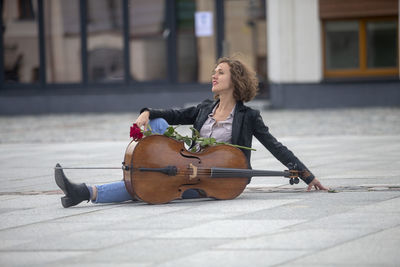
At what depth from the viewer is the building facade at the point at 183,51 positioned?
64.8ft

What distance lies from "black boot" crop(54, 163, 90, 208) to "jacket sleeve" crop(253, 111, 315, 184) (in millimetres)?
1458

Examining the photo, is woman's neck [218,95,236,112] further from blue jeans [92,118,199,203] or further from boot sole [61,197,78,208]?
boot sole [61,197,78,208]

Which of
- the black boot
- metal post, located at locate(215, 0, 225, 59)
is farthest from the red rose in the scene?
metal post, located at locate(215, 0, 225, 59)

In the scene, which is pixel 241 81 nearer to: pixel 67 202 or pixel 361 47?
pixel 67 202

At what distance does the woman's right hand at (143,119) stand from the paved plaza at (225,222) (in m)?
0.61

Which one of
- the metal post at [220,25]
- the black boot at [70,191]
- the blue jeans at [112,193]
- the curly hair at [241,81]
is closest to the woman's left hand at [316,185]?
the curly hair at [241,81]

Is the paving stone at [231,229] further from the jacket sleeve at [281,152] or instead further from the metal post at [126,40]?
the metal post at [126,40]

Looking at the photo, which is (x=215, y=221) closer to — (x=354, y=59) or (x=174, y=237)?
(x=174, y=237)

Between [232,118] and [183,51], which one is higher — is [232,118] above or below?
below

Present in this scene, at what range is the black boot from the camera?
250 inches

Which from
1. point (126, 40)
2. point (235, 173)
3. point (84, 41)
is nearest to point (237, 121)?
point (235, 173)

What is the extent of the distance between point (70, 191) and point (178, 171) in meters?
0.81

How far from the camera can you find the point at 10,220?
598cm

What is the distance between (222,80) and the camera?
6.92 meters
